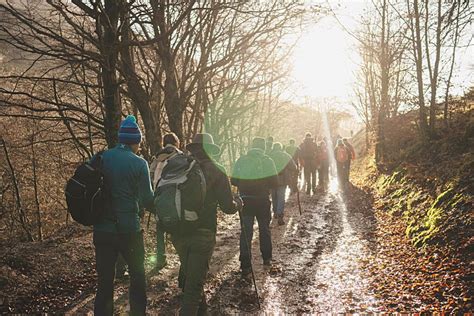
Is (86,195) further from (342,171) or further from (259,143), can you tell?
(342,171)

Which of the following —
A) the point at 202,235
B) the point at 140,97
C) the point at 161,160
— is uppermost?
the point at 140,97

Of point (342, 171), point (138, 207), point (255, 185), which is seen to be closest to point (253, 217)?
point (255, 185)

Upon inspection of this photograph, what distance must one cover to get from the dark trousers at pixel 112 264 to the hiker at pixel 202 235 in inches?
16.9

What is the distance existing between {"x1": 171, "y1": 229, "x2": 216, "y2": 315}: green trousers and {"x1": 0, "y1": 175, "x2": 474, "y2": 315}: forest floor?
119 cm

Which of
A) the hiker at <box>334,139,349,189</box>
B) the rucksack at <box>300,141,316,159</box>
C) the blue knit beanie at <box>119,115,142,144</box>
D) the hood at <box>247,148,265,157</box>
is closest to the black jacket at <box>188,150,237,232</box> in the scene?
the blue knit beanie at <box>119,115,142,144</box>

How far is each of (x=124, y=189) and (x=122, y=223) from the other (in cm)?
35

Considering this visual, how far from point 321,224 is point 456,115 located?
6.83 metres

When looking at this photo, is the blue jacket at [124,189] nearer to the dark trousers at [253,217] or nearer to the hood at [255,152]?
the dark trousers at [253,217]

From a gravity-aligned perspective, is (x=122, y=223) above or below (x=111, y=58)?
below

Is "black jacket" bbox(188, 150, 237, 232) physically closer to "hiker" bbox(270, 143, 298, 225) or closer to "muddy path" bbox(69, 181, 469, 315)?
"muddy path" bbox(69, 181, 469, 315)

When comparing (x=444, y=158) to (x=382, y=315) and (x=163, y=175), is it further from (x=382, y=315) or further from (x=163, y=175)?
(x=163, y=175)

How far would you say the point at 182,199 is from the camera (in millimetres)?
3727

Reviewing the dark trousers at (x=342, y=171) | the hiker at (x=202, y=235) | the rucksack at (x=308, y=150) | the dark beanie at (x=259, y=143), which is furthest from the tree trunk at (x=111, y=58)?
the dark trousers at (x=342, y=171)

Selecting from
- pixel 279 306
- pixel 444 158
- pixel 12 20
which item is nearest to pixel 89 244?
pixel 279 306
